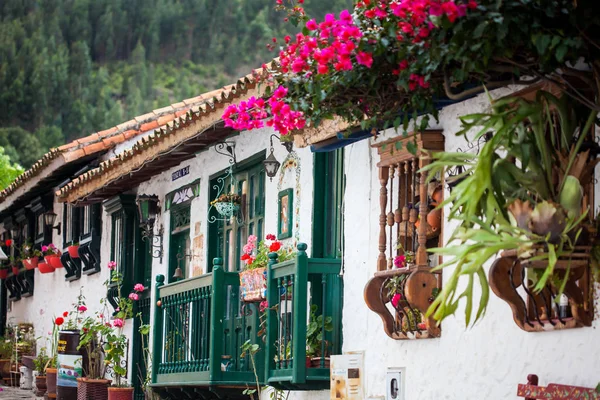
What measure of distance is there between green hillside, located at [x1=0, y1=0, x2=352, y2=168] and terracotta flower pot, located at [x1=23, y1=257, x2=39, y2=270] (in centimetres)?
2708

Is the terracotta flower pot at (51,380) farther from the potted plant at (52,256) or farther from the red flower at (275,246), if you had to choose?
the red flower at (275,246)

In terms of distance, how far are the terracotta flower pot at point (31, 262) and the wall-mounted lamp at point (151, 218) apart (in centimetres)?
599

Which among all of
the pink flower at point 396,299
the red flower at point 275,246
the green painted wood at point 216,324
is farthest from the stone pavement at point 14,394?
the pink flower at point 396,299

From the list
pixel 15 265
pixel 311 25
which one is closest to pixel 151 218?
pixel 15 265

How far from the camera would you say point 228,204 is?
39.4 feet

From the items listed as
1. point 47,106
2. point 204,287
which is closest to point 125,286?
point 204,287

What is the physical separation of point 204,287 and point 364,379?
99.0 inches

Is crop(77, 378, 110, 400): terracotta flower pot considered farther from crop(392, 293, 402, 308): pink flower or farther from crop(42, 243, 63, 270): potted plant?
crop(392, 293, 402, 308): pink flower

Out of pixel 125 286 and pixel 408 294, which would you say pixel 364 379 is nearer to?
pixel 408 294

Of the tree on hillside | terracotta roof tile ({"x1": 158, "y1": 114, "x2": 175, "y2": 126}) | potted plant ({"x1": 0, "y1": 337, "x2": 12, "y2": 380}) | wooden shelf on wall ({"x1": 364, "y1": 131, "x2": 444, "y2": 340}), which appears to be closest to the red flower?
wooden shelf on wall ({"x1": 364, "y1": 131, "x2": 444, "y2": 340})

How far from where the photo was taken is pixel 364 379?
29.5 ft

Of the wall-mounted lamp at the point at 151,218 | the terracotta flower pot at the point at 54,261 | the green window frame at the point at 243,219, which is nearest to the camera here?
the green window frame at the point at 243,219

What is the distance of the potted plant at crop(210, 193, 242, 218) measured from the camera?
1198 centimetres

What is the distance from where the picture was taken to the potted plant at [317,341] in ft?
31.2
